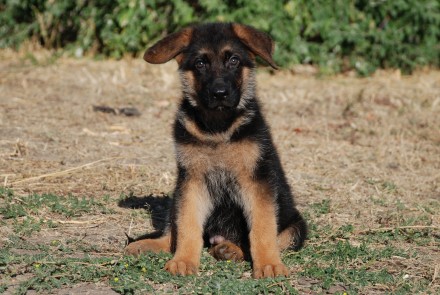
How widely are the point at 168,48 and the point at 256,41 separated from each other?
0.58m

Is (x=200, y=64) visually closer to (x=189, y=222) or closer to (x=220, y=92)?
(x=220, y=92)

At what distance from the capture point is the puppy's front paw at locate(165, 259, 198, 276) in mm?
4270

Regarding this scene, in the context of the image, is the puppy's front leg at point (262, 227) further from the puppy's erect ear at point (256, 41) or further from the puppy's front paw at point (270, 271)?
the puppy's erect ear at point (256, 41)

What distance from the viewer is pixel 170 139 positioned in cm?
812

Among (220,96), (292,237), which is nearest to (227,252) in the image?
(292,237)

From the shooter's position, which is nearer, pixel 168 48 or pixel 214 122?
pixel 214 122

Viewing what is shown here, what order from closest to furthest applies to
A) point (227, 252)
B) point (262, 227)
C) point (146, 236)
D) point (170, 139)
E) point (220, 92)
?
point (262, 227) → point (220, 92) → point (227, 252) → point (146, 236) → point (170, 139)

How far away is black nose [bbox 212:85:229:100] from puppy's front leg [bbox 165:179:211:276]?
55 cm

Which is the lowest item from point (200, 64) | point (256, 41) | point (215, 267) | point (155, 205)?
point (155, 205)

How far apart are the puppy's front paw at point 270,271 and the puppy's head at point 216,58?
104 cm

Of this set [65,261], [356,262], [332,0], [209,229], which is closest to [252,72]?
[209,229]

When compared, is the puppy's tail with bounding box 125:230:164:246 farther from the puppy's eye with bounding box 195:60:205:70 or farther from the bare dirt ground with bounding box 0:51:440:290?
the puppy's eye with bounding box 195:60:205:70

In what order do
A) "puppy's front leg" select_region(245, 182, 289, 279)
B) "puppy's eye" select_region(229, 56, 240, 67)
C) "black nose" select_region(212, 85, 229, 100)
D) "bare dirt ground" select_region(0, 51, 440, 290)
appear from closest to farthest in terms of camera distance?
1. "puppy's front leg" select_region(245, 182, 289, 279)
2. "black nose" select_region(212, 85, 229, 100)
3. "puppy's eye" select_region(229, 56, 240, 67)
4. "bare dirt ground" select_region(0, 51, 440, 290)

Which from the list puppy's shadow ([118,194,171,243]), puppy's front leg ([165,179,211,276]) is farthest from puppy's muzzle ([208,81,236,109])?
puppy's shadow ([118,194,171,243])
